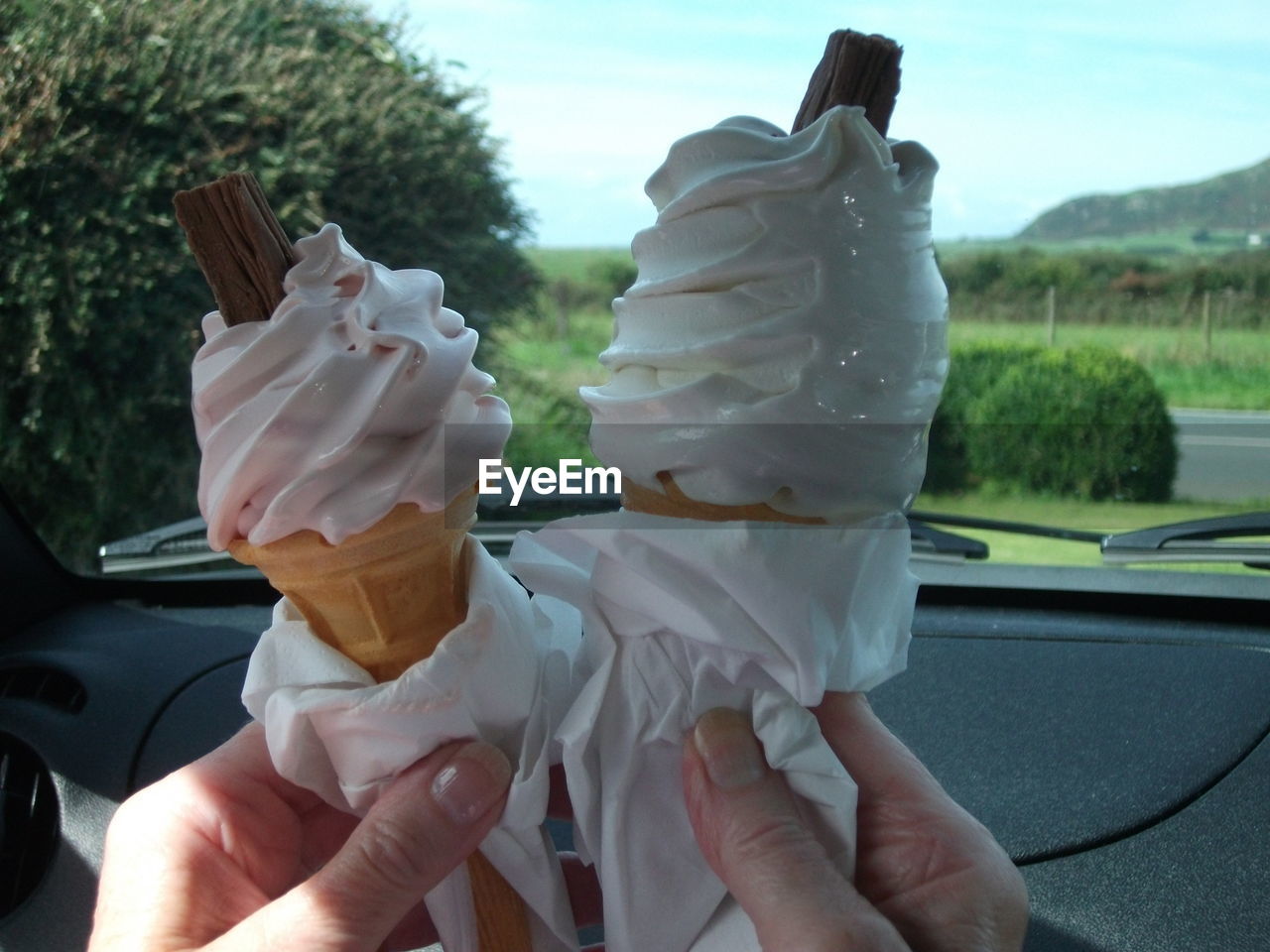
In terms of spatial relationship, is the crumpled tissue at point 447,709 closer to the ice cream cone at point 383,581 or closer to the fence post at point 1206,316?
the ice cream cone at point 383,581

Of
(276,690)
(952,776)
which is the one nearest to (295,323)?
(276,690)

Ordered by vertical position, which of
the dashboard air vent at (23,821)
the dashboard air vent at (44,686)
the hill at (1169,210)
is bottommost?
the dashboard air vent at (23,821)

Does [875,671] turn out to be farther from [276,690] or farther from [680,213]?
[276,690]

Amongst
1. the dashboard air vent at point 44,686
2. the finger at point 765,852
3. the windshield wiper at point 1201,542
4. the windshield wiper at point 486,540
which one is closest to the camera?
the finger at point 765,852

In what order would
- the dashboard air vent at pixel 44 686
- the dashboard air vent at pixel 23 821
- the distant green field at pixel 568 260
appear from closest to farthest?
the dashboard air vent at pixel 23 821
the dashboard air vent at pixel 44 686
the distant green field at pixel 568 260

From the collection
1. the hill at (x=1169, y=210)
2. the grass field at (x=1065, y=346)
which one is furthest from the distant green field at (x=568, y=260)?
the hill at (x=1169, y=210)
